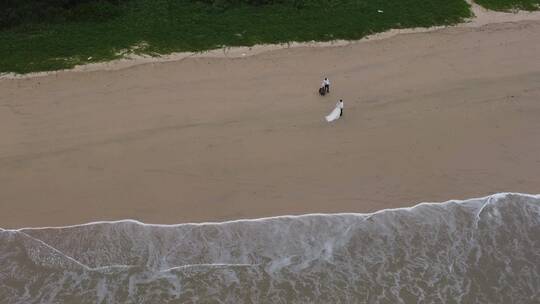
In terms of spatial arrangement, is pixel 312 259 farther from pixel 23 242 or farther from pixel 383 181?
pixel 23 242

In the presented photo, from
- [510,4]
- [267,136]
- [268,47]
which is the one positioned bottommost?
[267,136]

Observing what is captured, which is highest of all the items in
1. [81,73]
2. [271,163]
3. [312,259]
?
[81,73]

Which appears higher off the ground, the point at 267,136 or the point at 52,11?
the point at 52,11

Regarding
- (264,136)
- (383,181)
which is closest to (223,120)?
(264,136)

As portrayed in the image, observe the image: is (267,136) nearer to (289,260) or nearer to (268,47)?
(289,260)

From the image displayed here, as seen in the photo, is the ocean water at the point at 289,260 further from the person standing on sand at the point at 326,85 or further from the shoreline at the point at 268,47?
the shoreline at the point at 268,47

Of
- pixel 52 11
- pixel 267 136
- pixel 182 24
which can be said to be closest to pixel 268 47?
pixel 182 24

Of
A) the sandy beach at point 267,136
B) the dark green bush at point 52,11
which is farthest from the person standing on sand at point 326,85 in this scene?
the dark green bush at point 52,11
